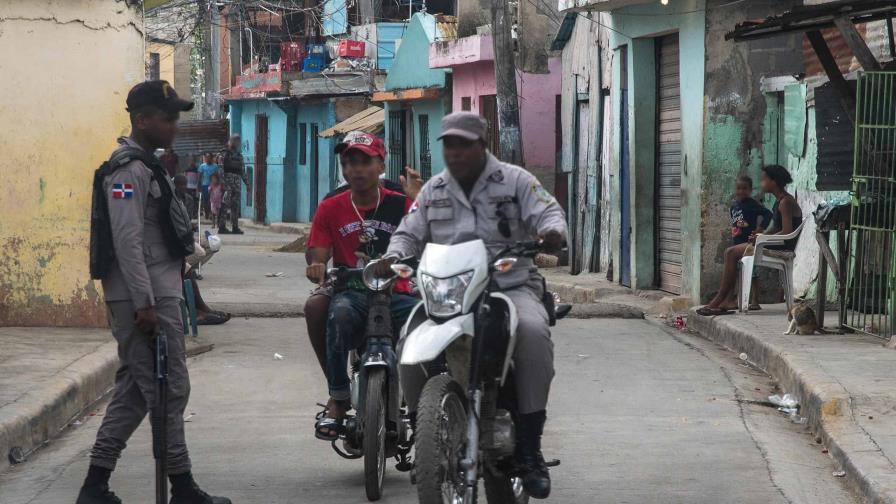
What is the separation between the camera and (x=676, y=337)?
13008 millimetres

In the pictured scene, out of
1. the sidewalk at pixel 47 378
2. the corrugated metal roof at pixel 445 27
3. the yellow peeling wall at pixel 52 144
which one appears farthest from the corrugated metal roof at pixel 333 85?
the sidewalk at pixel 47 378

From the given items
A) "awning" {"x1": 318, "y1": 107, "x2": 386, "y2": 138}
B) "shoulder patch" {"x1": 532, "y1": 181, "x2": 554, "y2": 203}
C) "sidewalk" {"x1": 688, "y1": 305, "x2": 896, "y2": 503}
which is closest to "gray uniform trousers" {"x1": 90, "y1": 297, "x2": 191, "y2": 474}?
"shoulder patch" {"x1": 532, "y1": 181, "x2": 554, "y2": 203}

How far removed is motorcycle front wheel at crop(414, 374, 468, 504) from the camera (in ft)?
16.3

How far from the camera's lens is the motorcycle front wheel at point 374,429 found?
238 inches

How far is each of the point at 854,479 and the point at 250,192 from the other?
35967 millimetres

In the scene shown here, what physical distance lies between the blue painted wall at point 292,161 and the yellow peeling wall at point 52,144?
24.0m

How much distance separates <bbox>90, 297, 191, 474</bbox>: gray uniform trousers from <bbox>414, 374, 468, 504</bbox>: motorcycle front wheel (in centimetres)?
133

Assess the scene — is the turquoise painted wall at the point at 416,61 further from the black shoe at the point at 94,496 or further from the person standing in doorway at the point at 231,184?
the black shoe at the point at 94,496

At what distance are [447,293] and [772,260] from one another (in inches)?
337

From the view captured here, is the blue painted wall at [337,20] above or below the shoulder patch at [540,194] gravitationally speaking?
above

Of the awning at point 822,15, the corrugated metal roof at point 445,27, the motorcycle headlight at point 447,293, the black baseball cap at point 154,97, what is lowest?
the motorcycle headlight at point 447,293

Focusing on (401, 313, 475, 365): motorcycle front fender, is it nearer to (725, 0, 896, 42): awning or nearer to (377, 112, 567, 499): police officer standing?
(377, 112, 567, 499): police officer standing

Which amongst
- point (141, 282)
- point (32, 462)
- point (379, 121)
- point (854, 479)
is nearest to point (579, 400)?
point (854, 479)

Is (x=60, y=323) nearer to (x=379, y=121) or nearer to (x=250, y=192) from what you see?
(x=379, y=121)
